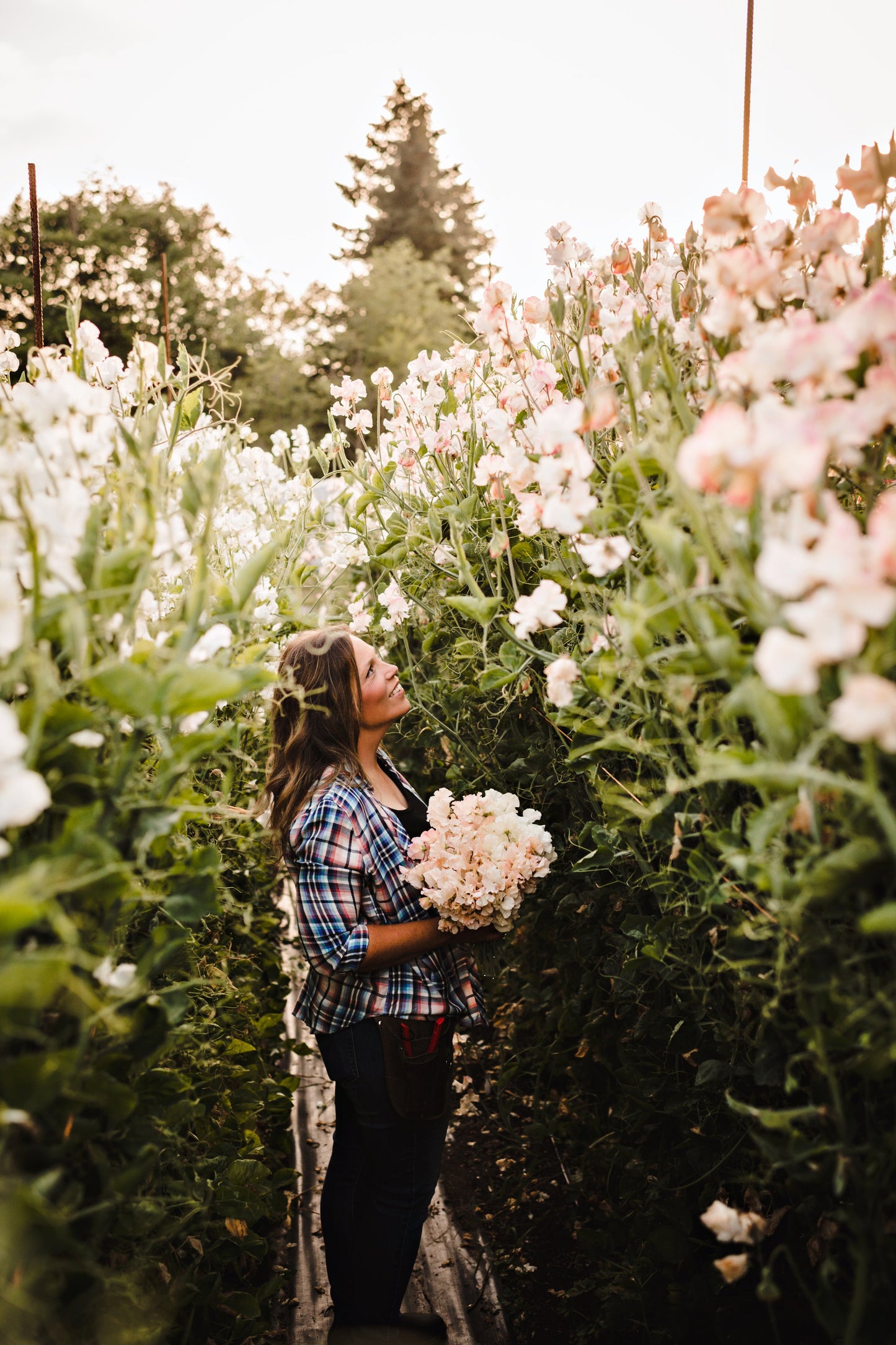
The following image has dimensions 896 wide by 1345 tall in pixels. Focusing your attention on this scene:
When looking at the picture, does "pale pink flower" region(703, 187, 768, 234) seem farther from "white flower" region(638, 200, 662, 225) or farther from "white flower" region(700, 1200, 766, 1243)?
"white flower" region(700, 1200, 766, 1243)

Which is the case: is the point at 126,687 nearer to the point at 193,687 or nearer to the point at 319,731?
the point at 193,687

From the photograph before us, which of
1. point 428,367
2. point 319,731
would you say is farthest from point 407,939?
point 428,367

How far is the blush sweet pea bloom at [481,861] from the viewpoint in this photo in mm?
1898

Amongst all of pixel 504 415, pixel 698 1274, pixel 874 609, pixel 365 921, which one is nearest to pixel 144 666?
pixel 874 609

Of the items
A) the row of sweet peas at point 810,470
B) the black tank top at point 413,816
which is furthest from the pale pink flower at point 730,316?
the black tank top at point 413,816

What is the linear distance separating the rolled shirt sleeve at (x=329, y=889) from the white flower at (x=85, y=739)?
1171 mm

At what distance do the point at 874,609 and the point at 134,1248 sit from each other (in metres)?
1.23

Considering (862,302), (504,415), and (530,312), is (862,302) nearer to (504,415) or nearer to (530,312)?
(504,415)

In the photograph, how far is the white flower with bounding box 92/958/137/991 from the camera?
1.00 meters

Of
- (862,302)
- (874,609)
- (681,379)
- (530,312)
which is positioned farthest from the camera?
(530,312)

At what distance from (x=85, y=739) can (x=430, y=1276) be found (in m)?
2.36

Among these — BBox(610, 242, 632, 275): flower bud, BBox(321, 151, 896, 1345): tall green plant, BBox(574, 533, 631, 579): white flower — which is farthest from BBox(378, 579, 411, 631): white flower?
BBox(574, 533, 631, 579): white flower

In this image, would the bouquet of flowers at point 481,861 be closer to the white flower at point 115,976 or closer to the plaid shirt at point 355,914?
the plaid shirt at point 355,914

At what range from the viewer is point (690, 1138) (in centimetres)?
193
